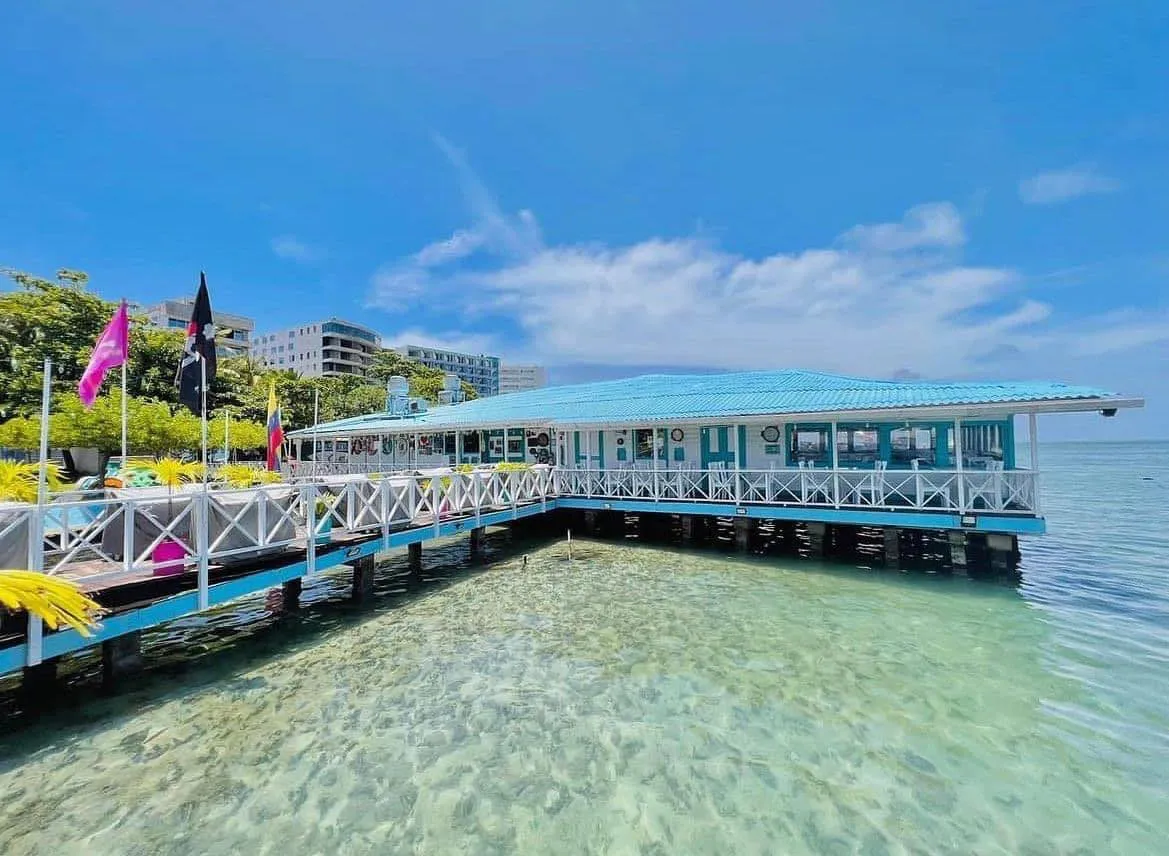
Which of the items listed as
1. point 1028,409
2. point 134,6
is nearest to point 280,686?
point 134,6

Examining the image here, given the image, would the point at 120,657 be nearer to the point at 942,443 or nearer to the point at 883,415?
the point at 883,415

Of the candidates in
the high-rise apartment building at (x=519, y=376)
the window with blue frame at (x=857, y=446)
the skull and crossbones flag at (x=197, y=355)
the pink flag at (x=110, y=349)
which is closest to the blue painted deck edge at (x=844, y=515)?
the window with blue frame at (x=857, y=446)

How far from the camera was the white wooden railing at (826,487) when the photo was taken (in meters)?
12.6

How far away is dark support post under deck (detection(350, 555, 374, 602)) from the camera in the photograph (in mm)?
11875

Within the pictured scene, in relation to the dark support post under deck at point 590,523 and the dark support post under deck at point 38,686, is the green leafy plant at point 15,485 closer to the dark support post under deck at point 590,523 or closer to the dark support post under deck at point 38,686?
the dark support post under deck at point 38,686

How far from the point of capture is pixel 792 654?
343 inches

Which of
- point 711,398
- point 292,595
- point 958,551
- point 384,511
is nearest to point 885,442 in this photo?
point 958,551

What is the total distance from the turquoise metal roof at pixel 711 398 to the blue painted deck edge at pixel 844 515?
2.70 metres

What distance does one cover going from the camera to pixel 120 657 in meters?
7.84

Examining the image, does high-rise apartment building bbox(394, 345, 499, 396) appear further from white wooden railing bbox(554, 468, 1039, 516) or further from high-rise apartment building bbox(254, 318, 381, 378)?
white wooden railing bbox(554, 468, 1039, 516)

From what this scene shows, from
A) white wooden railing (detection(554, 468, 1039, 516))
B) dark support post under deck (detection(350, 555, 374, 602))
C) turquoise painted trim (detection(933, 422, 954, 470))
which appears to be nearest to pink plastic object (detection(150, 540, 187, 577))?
dark support post under deck (detection(350, 555, 374, 602))

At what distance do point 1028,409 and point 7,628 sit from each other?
18.1 meters

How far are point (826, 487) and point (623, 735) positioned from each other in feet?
34.2

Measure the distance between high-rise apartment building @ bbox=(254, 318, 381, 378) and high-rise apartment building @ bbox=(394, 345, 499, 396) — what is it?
20899mm
